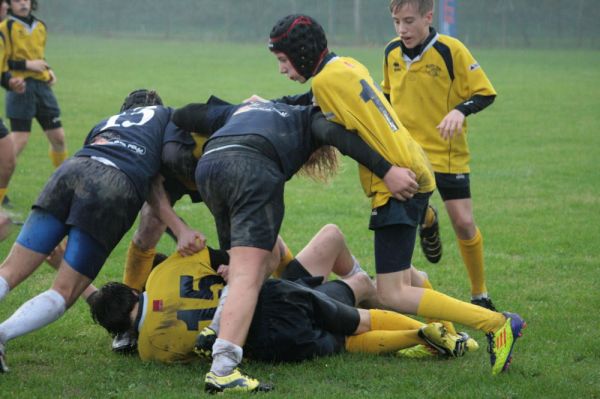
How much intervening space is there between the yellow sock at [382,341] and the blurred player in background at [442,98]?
4.27 ft

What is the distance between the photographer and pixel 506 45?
38.7 metres

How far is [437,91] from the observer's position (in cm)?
634

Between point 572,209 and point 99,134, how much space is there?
5900 mm

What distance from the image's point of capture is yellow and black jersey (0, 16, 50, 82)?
34.7 ft

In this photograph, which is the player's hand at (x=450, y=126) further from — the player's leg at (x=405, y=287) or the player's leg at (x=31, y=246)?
the player's leg at (x=31, y=246)

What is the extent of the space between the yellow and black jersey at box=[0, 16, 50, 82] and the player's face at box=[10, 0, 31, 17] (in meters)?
0.08

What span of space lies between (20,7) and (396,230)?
7.27m

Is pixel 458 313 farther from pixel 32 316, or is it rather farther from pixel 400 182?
pixel 32 316

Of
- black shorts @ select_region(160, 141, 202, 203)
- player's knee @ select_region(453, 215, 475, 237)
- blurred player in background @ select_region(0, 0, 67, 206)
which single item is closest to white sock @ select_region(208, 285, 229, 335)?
black shorts @ select_region(160, 141, 202, 203)

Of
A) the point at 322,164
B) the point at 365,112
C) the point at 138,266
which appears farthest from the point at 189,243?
the point at 365,112

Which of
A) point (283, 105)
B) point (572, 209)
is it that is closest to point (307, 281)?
point (283, 105)

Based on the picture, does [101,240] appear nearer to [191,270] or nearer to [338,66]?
[191,270]

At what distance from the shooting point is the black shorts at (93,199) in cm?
480

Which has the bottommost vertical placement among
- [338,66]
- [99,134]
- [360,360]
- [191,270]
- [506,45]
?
[506,45]
